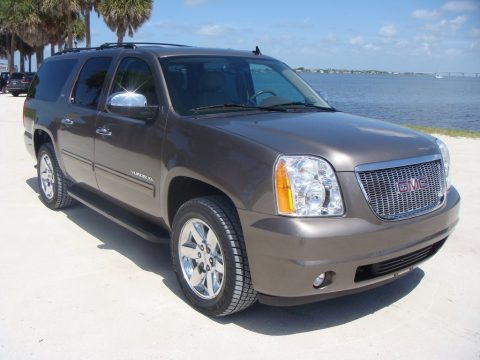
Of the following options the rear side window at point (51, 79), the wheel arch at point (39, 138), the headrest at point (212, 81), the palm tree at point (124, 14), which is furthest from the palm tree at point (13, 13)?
the headrest at point (212, 81)

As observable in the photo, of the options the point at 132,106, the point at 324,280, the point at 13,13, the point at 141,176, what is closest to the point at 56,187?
the point at 141,176

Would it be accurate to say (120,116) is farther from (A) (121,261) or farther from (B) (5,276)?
(B) (5,276)

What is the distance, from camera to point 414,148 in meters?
3.57

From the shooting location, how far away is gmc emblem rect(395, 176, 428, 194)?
11.0ft

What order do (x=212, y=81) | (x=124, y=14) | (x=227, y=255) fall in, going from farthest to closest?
(x=124, y=14)
(x=212, y=81)
(x=227, y=255)

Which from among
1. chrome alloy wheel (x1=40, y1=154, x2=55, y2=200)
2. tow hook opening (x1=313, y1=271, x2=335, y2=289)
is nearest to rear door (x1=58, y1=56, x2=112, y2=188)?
chrome alloy wheel (x1=40, y1=154, x2=55, y2=200)

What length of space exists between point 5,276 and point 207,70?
2473mm

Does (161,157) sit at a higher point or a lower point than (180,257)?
higher

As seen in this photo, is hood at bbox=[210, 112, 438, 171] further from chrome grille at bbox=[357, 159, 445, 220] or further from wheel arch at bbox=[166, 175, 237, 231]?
wheel arch at bbox=[166, 175, 237, 231]

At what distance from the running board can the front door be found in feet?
0.50

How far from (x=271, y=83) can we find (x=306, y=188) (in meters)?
2.03

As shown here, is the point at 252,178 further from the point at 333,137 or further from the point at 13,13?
the point at 13,13

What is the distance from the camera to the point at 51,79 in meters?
6.27

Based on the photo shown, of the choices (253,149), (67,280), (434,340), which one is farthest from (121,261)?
(434,340)
